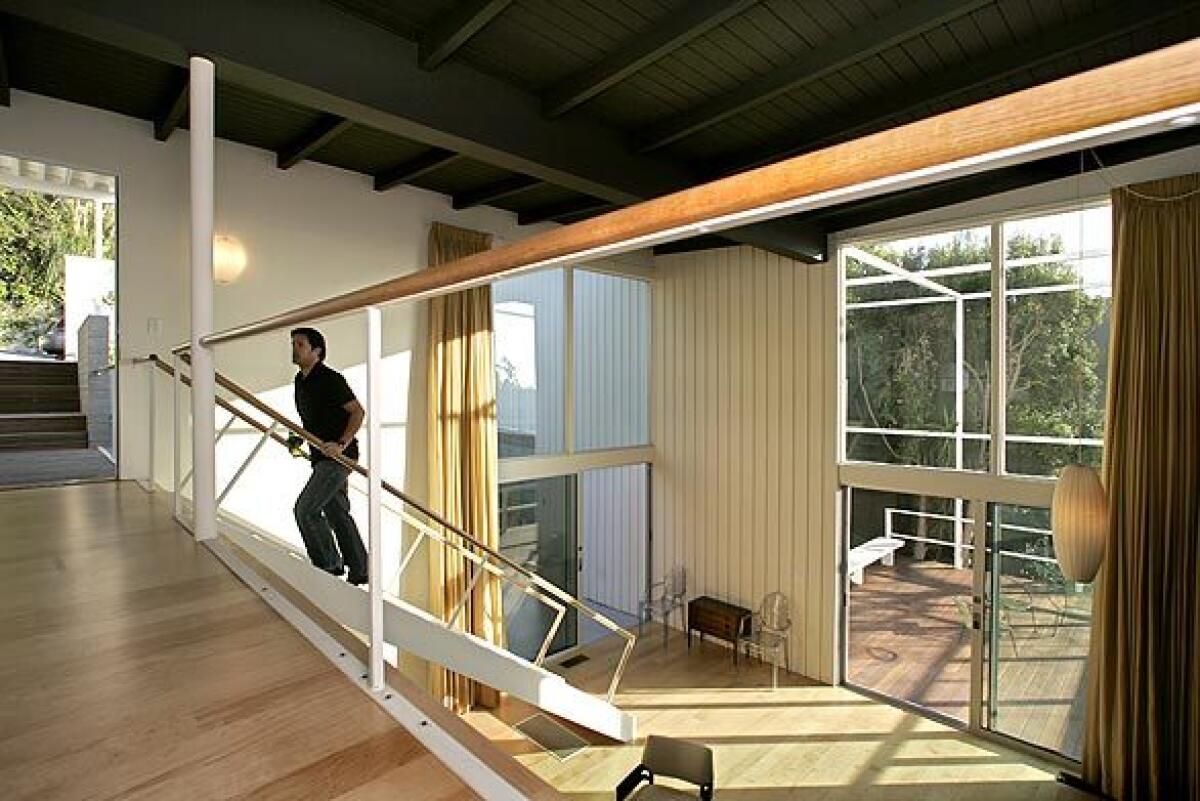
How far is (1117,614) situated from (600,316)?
5.12 metres

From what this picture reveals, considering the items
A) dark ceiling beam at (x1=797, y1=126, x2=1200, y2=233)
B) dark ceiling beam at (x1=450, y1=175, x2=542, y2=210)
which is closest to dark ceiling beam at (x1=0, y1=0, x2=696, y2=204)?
dark ceiling beam at (x1=450, y1=175, x2=542, y2=210)

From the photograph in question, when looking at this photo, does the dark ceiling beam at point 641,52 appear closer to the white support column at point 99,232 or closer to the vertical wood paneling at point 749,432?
the vertical wood paneling at point 749,432

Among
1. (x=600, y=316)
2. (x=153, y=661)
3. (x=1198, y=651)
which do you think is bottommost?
(x=1198, y=651)

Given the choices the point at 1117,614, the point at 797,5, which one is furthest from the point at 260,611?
the point at 1117,614

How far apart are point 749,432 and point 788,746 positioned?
115 inches

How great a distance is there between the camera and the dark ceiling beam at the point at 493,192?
526 centimetres

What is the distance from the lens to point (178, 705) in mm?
1146

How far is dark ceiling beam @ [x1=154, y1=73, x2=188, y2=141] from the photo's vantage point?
12.0 feet

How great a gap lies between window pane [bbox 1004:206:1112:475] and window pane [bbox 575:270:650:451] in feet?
12.4

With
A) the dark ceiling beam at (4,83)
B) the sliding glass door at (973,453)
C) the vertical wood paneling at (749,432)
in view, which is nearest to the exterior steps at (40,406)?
the dark ceiling beam at (4,83)

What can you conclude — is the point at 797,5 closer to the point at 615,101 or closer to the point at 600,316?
the point at 615,101

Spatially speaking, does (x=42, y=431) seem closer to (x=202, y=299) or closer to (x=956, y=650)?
(x=202, y=299)

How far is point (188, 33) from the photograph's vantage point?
92.8 inches

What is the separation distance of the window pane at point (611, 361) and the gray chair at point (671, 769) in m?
3.42
